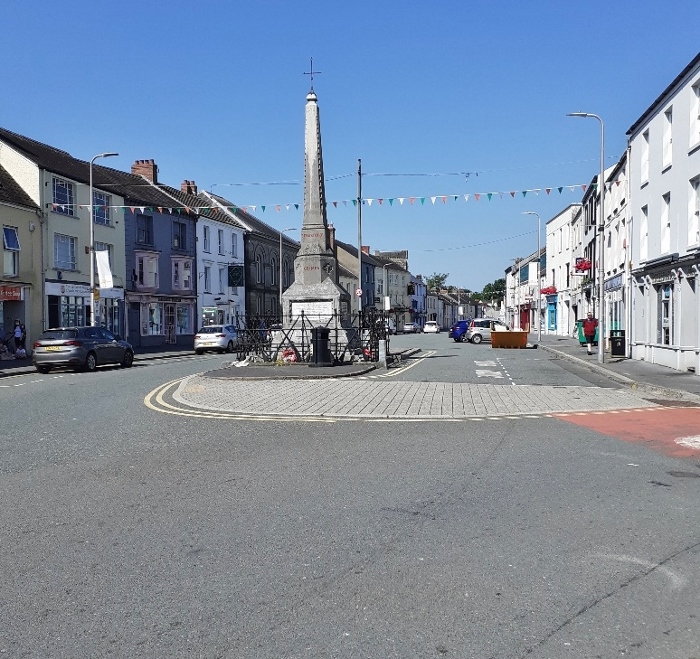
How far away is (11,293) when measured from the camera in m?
31.9

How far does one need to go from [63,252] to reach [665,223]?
28.4 meters

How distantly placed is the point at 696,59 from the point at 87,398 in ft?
56.8

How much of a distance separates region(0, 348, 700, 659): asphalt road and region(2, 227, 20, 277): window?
85.1 feet

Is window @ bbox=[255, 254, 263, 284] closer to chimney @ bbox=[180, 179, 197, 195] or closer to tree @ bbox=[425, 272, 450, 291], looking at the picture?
chimney @ bbox=[180, 179, 197, 195]

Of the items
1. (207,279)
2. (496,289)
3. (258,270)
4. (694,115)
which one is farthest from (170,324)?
(496,289)

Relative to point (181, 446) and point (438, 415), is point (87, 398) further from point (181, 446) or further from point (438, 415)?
point (438, 415)

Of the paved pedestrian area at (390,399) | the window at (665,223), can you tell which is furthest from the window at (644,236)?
the paved pedestrian area at (390,399)

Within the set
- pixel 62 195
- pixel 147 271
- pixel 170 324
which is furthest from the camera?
pixel 170 324

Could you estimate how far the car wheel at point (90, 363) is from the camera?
77.4 ft

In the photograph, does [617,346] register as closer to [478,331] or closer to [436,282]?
[478,331]

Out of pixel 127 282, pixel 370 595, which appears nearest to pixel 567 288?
pixel 127 282

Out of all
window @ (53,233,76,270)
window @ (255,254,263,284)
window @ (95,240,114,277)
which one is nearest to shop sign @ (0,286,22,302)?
window @ (53,233,76,270)

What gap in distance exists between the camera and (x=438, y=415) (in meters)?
11.6

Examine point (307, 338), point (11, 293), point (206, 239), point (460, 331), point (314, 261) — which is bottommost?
point (460, 331)
